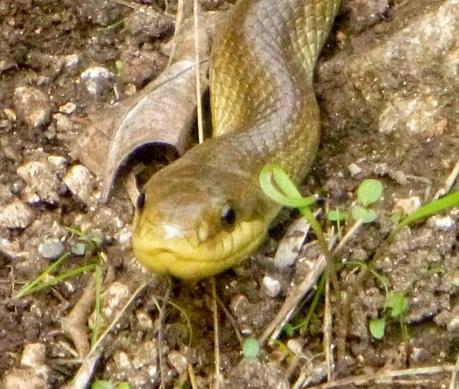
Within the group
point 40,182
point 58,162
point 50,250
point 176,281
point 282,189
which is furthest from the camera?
point 58,162

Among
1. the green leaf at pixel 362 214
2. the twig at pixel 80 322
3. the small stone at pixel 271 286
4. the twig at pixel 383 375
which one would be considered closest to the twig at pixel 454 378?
the twig at pixel 383 375

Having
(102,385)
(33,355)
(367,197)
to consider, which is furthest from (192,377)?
(367,197)

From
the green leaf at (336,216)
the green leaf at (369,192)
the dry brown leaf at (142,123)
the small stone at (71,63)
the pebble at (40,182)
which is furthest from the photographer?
the small stone at (71,63)

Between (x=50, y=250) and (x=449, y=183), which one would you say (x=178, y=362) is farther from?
(x=449, y=183)

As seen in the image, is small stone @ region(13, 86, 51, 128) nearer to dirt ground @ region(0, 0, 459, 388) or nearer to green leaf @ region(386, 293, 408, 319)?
dirt ground @ region(0, 0, 459, 388)

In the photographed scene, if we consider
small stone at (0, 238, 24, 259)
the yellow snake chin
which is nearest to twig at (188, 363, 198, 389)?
the yellow snake chin

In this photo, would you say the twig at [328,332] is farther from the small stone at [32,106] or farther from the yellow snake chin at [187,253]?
the small stone at [32,106]

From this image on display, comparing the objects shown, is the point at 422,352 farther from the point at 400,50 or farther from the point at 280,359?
the point at 400,50
